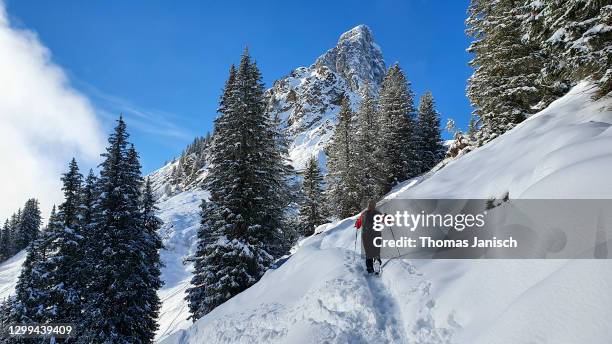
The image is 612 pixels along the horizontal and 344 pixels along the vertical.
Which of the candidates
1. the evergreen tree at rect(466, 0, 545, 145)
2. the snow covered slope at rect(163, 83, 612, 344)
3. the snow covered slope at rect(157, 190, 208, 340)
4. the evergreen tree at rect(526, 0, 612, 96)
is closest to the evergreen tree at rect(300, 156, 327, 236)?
the snow covered slope at rect(157, 190, 208, 340)

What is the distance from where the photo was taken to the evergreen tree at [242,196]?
1931 centimetres

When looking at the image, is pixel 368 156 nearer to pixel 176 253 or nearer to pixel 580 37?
pixel 580 37

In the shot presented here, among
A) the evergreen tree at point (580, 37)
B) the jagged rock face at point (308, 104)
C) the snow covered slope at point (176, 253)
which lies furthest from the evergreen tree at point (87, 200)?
the jagged rock face at point (308, 104)

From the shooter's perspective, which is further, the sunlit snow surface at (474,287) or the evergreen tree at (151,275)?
the evergreen tree at (151,275)

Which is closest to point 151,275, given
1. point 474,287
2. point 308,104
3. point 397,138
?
point 474,287

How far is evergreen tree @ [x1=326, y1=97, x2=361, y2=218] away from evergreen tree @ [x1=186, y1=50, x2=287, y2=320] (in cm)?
1295

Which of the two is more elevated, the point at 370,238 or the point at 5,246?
the point at 5,246

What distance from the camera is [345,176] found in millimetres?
35531

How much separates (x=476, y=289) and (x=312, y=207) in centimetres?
3098

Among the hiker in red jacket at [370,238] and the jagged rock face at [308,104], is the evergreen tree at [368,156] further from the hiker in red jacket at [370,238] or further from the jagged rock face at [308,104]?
the jagged rock face at [308,104]

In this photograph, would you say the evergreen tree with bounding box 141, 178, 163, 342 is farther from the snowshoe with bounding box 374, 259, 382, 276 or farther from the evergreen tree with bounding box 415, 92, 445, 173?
the evergreen tree with bounding box 415, 92, 445, 173

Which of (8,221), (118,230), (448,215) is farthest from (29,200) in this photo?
Answer: (448,215)

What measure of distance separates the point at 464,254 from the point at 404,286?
1.71 meters

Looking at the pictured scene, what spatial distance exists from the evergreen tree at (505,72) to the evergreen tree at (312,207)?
19.9 m
